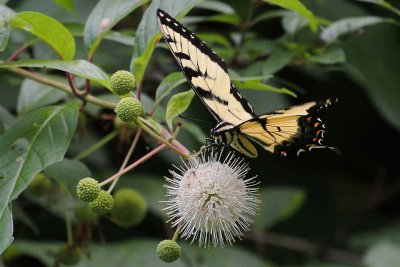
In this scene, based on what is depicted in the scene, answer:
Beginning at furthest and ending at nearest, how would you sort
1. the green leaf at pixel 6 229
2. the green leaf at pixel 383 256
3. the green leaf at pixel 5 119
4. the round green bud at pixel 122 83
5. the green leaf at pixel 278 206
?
the green leaf at pixel 278 206, the green leaf at pixel 383 256, the green leaf at pixel 5 119, the round green bud at pixel 122 83, the green leaf at pixel 6 229

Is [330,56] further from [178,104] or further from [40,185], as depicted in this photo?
[40,185]

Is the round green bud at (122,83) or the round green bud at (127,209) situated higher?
the round green bud at (122,83)

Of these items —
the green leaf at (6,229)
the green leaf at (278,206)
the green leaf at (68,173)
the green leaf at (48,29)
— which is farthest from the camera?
the green leaf at (278,206)

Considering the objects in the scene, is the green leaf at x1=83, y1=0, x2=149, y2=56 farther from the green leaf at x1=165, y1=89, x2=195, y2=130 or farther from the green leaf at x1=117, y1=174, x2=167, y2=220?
the green leaf at x1=117, y1=174, x2=167, y2=220

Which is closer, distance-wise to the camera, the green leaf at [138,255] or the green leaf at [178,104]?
the green leaf at [178,104]

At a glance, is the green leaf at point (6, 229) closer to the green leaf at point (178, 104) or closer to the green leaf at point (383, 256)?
the green leaf at point (178, 104)

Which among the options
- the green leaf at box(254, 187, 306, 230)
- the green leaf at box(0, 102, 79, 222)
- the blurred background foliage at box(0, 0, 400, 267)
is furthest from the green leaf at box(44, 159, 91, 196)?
the green leaf at box(254, 187, 306, 230)

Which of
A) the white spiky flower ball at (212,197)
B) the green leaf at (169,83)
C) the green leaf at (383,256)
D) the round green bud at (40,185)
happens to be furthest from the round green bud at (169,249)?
the green leaf at (383,256)
